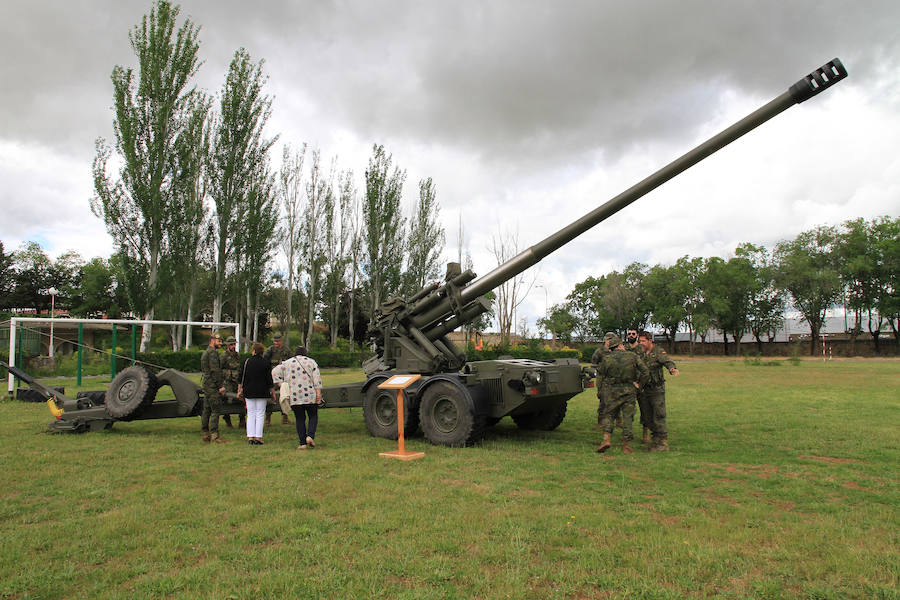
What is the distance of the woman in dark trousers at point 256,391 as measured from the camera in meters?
7.83

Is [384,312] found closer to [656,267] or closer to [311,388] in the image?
[311,388]

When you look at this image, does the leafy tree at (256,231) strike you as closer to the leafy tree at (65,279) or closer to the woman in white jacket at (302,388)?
the woman in white jacket at (302,388)

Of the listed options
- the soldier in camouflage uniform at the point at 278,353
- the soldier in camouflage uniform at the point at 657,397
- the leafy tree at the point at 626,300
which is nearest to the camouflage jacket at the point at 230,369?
the soldier in camouflage uniform at the point at 278,353

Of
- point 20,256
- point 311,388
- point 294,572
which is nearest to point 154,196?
point 311,388

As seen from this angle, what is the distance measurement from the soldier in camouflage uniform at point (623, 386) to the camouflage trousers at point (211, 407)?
202 inches

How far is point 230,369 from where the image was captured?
821 cm

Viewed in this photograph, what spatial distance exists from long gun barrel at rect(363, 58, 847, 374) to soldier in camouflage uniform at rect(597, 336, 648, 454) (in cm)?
177

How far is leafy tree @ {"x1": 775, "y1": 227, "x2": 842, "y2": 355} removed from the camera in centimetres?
4759

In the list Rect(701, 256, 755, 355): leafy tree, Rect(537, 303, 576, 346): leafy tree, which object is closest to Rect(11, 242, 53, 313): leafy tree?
Rect(537, 303, 576, 346): leafy tree

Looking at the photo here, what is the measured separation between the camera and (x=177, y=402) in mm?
8352

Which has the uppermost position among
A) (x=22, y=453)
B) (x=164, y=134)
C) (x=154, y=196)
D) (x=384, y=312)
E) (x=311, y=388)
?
(x=164, y=134)

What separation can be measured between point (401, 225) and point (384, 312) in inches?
998

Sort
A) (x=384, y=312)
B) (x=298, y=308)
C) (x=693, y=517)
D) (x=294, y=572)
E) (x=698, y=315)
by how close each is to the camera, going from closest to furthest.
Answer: (x=294, y=572) < (x=693, y=517) < (x=384, y=312) < (x=298, y=308) < (x=698, y=315)

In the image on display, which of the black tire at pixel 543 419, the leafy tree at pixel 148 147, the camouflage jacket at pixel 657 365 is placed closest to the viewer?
the camouflage jacket at pixel 657 365
